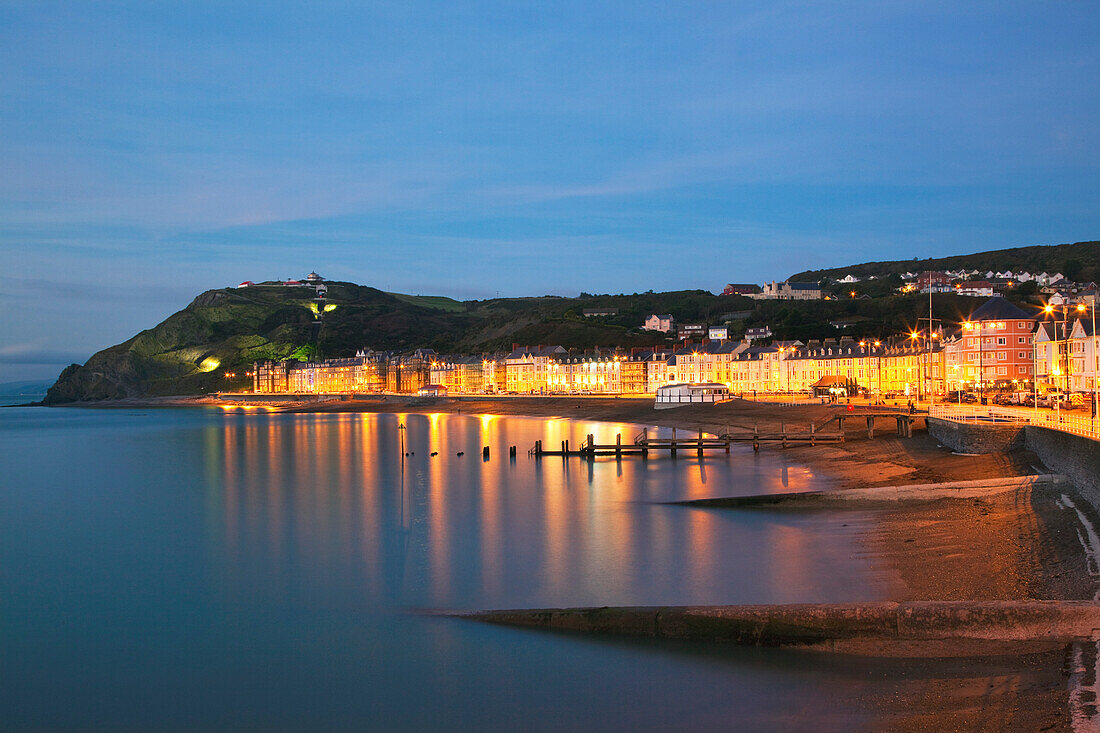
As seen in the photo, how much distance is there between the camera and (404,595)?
19.7 metres

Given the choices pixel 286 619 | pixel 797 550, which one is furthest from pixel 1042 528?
pixel 286 619

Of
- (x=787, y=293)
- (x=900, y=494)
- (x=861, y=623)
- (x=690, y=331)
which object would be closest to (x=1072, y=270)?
(x=787, y=293)

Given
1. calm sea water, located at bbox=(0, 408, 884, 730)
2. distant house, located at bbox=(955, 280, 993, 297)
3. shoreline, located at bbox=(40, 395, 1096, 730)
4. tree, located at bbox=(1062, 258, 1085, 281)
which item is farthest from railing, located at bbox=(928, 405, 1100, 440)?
tree, located at bbox=(1062, 258, 1085, 281)

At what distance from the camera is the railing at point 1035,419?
22.3 metres

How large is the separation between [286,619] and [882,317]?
14408 cm

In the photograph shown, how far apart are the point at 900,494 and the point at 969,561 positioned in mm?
7795

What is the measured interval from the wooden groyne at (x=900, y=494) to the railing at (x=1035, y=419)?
1.60 metres

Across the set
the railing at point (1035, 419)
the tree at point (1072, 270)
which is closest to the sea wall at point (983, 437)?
the railing at point (1035, 419)

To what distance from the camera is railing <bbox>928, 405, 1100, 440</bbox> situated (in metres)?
22.3

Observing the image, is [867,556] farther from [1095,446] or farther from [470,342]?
[470,342]

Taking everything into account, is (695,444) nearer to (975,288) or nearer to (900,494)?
(900,494)

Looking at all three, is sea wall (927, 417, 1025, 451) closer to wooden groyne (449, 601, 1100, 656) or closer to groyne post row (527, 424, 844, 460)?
groyne post row (527, 424, 844, 460)

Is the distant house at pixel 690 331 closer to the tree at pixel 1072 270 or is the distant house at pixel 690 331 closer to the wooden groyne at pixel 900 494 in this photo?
the tree at pixel 1072 270

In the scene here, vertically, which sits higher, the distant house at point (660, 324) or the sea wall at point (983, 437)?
the distant house at point (660, 324)
